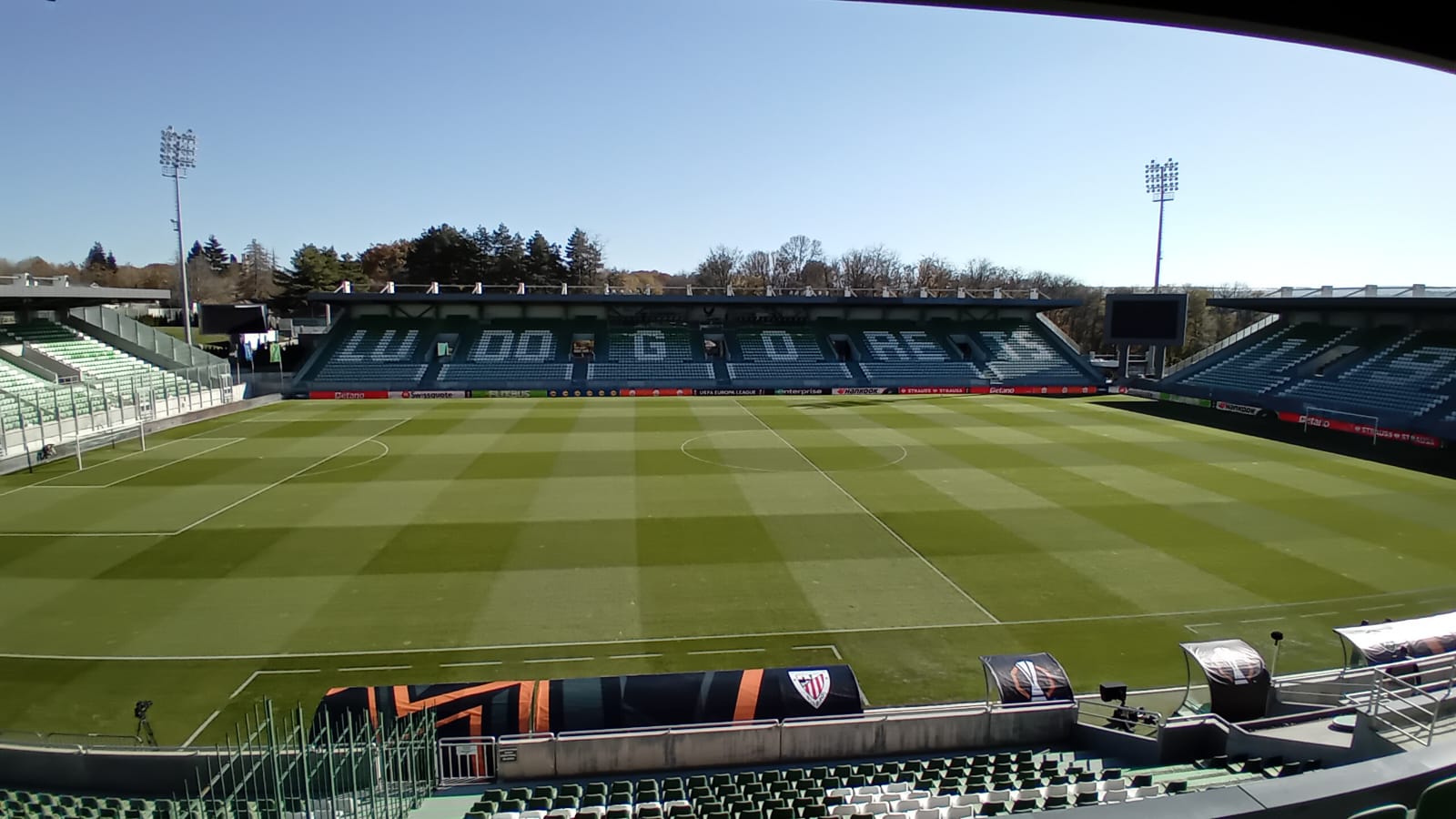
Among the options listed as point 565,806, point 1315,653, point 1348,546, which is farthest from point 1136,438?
point 565,806

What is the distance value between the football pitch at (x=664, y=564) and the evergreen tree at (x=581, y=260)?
62323mm

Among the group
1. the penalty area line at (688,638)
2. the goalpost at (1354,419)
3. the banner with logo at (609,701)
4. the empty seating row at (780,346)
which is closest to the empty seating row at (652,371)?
the empty seating row at (780,346)

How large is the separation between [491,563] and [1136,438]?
26.9 metres

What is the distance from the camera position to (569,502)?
2280 cm

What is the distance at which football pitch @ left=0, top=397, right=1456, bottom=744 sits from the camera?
13172mm

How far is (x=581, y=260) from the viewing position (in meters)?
93.4

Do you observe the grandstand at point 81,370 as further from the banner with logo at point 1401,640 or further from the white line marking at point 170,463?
the banner with logo at point 1401,640

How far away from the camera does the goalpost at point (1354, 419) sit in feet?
111

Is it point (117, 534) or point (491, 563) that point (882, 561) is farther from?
point (117, 534)

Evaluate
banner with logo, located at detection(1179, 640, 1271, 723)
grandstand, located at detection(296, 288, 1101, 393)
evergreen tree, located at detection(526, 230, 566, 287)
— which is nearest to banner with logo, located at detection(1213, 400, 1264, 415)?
grandstand, located at detection(296, 288, 1101, 393)

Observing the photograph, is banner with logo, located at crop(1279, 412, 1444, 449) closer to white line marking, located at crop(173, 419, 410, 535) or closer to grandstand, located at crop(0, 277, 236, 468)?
white line marking, located at crop(173, 419, 410, 535)

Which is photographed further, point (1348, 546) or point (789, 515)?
point (789, 515)

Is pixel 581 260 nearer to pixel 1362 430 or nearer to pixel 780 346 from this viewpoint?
pixel 780 346

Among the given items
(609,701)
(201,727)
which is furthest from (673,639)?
(201,727)
